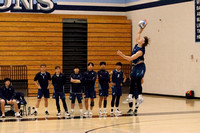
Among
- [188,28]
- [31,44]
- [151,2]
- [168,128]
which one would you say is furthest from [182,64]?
[168,128]

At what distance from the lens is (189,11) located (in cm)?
2177

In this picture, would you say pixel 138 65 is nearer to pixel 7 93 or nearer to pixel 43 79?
pixel 43 79

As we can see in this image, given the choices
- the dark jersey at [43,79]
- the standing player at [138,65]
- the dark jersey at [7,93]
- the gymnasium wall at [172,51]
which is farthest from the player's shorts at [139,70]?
the gymnasium wall at [172,51]

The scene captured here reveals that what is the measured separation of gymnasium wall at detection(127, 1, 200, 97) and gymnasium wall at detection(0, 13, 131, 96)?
1.56m

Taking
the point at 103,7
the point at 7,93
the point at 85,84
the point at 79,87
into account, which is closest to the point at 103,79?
the point at 85,84

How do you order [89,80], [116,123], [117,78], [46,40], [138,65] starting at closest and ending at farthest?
[116,123]
[138,65]
[89,80]
[117,78]
[46,40]

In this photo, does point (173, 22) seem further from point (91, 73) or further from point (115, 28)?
point (91, 73)

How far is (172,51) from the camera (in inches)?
910

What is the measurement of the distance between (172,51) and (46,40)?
7.24 m

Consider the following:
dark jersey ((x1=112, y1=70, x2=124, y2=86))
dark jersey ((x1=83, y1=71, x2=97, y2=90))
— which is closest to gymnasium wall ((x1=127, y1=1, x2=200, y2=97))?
dark jersey ((x1=112, y1=70, x2=124, y2=86))

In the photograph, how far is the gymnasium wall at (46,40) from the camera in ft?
80.7

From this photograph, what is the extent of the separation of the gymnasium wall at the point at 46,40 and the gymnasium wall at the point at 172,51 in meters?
1.56

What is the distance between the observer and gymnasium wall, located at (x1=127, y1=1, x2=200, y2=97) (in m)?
21.6

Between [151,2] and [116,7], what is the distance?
300 centimetres
